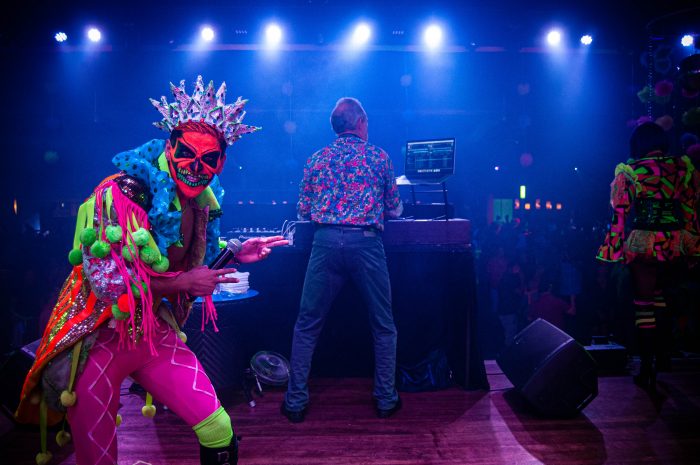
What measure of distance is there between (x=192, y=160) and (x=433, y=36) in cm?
Answer: 702

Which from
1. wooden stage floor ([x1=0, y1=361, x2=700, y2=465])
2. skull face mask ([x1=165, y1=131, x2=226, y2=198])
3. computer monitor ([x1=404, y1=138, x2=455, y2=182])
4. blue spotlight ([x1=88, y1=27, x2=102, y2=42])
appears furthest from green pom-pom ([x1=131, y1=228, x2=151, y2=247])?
blue spotlight ([x1=88, y1=27, x2=102, y2=42])

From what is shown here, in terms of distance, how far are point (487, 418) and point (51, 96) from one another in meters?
9.95

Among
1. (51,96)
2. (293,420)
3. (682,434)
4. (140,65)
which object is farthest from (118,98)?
(682,434)

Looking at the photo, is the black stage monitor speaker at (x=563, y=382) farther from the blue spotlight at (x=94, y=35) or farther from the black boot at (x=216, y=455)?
the blue spotlight at (x=94, y=35)

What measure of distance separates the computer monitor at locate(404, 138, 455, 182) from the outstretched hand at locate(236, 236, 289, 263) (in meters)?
1.83

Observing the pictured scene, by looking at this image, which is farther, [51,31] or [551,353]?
[51,31]

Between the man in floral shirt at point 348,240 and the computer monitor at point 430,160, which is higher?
the computer monitor at point 430,160

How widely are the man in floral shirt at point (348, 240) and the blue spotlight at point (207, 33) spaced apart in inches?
208

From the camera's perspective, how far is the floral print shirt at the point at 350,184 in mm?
3027

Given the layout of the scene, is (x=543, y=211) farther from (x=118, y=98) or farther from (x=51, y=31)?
(x=51, y=31)

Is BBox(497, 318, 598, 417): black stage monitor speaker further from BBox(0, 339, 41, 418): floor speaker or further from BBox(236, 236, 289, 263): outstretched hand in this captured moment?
BBox(0, 339, 41, 418): floor speaker

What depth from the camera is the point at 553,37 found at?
7.80 metres

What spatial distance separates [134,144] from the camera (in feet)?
35.9

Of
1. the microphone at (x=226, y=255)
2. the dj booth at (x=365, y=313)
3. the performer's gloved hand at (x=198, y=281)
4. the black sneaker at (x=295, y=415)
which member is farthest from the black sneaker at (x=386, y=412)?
the performer's gloved hand at (x=198, y=281)
